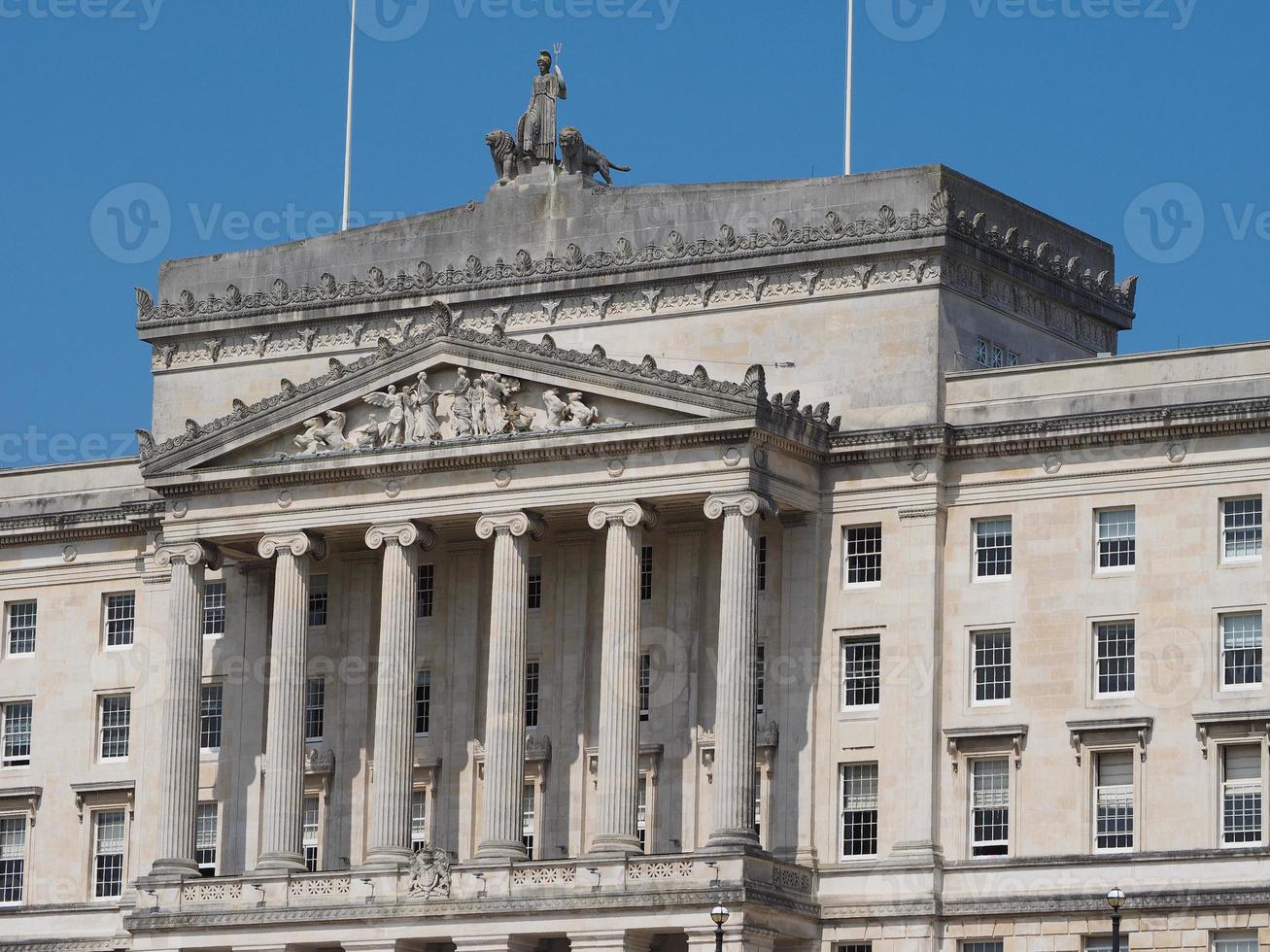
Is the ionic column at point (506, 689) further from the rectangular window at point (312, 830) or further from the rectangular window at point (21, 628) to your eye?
the rectangular window at point (21, 628)

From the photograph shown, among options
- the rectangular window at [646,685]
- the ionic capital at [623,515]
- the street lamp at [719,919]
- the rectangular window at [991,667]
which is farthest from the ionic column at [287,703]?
the rectangular window at [991,667]

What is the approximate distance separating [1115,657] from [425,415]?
22.3 metres

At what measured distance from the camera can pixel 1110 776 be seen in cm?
9712

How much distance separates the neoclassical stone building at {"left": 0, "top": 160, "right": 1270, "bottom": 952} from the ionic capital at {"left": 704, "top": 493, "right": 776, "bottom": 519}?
102 millimetres

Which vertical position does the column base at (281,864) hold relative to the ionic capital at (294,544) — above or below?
below

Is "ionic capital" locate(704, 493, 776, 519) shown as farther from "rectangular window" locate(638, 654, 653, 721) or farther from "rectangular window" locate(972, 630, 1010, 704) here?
"rectangular window" locate(972, 630, 1010, 704)

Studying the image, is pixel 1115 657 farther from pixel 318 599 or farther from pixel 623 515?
pixel 318 599

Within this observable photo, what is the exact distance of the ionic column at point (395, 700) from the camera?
335 ft

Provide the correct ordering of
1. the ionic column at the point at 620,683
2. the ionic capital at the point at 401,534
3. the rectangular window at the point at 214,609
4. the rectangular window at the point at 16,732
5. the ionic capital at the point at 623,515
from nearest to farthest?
the ionic column at the point at 620,683
the ionic capital at the point at 623,515
the ionic capital at the point at 401,534
the rectangular window at the point at 214,609
the rectangular window at the point at 16,732

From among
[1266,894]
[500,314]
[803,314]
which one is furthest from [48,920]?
[1266,894]

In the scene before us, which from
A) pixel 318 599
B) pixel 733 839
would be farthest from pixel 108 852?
pixel 733 839

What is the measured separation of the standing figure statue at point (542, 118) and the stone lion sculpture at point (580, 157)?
2.27ft

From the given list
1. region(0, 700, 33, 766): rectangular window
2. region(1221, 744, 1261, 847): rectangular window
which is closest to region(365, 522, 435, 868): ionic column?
region(0, 700, 33, 766): rectangular window

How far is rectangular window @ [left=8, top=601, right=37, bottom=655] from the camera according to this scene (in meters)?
115
